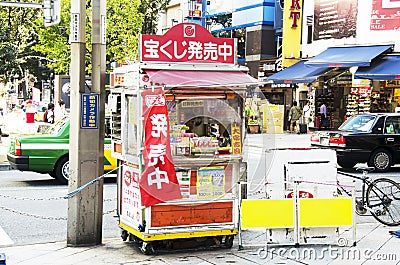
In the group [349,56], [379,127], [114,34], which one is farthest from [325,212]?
[114,34]

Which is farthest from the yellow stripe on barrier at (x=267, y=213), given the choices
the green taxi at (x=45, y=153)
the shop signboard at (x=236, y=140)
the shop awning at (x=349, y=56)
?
the shop awning at (x=349, y=56)

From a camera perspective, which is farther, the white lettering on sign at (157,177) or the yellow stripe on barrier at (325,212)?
the yellow stripe on barrier at (325,212)

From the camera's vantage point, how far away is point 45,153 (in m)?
13.6

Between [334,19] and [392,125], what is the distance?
11.8m

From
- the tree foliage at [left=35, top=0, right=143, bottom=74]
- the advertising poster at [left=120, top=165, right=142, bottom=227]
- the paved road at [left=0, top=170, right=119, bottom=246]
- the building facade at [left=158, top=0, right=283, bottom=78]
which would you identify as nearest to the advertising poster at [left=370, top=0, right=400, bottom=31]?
the building facade at [left=158, top=0, right=283, bottom=78]

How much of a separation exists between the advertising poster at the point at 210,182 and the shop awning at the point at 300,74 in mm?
17394

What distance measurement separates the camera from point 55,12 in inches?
608

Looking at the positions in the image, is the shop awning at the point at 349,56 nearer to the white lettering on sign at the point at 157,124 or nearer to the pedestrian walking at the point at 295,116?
the pedestrian walking at the point at 295,116

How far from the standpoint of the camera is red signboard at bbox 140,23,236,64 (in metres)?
7.48

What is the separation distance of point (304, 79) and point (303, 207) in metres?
17.7

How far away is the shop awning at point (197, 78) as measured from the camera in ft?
23.8

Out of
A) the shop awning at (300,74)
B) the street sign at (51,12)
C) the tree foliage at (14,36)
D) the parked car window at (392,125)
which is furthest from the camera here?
the tree foliage at (14,36)

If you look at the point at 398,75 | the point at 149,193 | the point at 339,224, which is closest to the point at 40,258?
the point at 149,193

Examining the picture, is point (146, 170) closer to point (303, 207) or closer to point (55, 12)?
point (303, 207)
